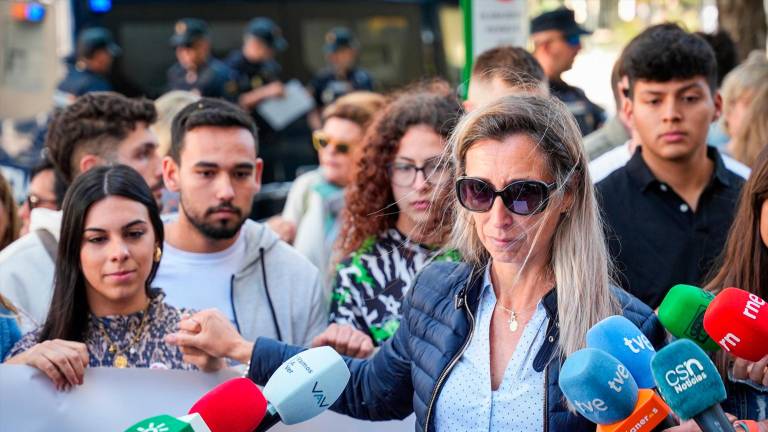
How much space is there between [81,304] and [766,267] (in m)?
2.42

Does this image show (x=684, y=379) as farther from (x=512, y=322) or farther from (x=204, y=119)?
(x=204, y=119)

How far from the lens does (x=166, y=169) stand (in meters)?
5.30

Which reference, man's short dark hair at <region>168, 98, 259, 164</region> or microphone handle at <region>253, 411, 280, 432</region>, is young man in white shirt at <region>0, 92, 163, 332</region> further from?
microphone handle at <region>253, 411, 280, 432</region>

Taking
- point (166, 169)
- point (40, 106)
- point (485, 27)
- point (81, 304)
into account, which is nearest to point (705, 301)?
point (81, 304)

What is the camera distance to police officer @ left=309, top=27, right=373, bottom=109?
1188 centimetres

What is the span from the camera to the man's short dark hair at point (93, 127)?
5.78 metres

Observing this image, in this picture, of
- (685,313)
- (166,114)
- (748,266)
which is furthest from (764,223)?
(166,114)

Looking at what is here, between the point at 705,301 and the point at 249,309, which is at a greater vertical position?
the point at 705,301

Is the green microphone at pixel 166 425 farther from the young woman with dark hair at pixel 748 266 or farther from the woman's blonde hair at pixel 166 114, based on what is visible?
the woman's blonde hair at pixel 166 114

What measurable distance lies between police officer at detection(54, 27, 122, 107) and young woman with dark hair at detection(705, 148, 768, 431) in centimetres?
805

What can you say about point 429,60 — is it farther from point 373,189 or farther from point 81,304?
point 81,304

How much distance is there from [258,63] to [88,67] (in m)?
1.64

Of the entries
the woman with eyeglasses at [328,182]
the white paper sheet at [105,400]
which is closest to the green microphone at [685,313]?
the white paper sheet at [105,400]

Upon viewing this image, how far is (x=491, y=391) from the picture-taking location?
10.9 ft
